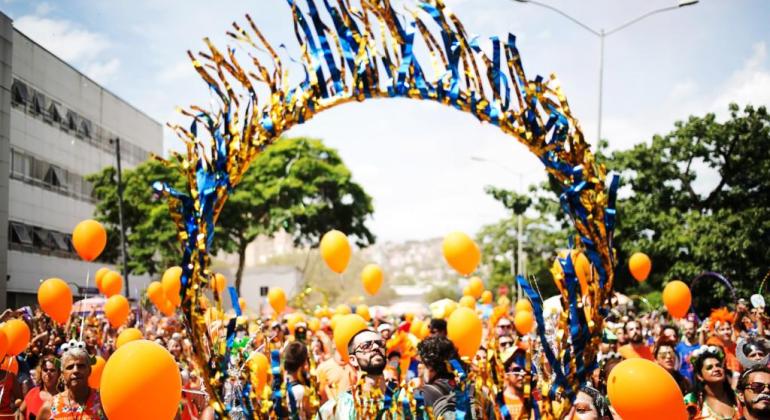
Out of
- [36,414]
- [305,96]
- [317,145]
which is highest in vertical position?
[317,145]

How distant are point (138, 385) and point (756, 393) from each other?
3.29m

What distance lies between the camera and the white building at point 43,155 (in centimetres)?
2431

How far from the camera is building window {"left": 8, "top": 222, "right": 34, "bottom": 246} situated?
27484 mm

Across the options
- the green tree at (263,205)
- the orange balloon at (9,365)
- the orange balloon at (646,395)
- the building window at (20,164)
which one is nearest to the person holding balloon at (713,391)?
the orange balloon at (646,395)

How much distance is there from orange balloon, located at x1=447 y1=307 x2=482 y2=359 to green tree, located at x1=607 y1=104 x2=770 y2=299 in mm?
13156

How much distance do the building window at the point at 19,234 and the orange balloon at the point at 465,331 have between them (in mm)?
25003

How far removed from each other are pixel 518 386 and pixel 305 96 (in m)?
2.40

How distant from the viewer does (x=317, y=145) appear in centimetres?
3347

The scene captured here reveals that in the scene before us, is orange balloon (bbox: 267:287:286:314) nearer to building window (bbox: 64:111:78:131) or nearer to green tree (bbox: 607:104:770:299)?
green tree (bbox: 607:104:770:299)

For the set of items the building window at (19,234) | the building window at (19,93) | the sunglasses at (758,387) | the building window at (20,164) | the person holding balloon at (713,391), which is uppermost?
the building window at (19,93)

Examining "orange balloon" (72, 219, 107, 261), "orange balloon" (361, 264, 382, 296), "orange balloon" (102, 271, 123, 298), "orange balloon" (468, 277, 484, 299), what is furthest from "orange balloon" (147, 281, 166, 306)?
"orange balloon" (468, 277, 484, 299)

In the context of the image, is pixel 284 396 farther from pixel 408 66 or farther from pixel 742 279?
pixel 742 279

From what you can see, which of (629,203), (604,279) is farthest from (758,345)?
(629,203)

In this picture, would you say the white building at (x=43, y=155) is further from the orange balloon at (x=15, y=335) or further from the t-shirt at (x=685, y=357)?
the t-shirt at (x=685, y=357)
